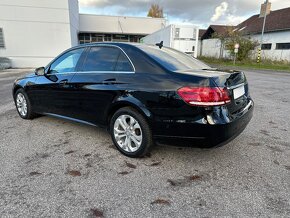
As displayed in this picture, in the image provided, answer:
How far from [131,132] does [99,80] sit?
3.08ft

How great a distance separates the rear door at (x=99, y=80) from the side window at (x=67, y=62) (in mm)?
254

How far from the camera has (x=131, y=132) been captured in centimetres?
333

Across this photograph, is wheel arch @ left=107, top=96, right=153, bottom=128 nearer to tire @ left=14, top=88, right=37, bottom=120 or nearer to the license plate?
the license plate

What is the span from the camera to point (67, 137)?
13.7 ft

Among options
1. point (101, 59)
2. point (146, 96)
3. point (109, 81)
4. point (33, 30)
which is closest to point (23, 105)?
point (101, 59)

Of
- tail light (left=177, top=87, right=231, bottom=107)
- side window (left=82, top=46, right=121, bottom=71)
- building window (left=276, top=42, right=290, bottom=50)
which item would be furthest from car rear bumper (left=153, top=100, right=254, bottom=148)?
building window (left=276, top=42, right=290, bottom=50)

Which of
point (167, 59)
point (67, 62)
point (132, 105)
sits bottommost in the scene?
point (132, 105)

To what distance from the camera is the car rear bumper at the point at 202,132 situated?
273cm

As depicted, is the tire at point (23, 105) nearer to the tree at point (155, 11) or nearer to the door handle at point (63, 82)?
the door handle at point (63, 82)

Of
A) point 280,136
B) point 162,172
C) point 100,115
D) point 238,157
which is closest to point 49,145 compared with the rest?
point 100,115

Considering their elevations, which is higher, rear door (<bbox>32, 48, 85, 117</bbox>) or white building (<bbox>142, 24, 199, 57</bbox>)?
white building (<bbox>142, 24, 199, 57</bbox>)

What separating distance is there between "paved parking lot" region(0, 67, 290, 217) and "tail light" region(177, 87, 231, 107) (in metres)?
0.93

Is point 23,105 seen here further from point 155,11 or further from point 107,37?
point 155,11

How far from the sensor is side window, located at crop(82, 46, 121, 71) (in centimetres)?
354
